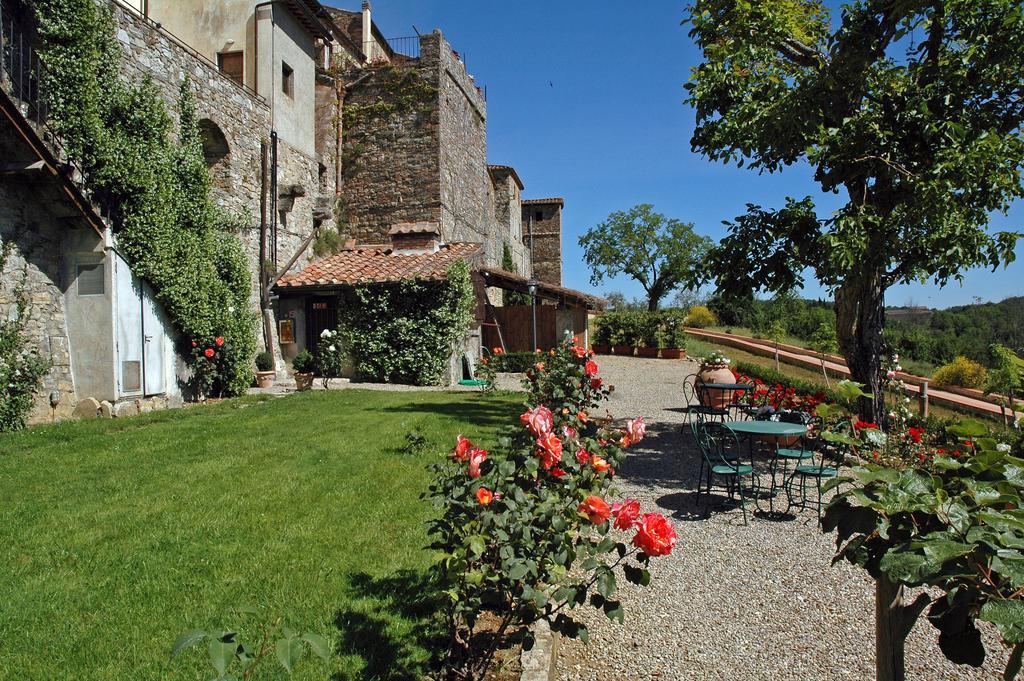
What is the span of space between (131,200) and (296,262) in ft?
18.3

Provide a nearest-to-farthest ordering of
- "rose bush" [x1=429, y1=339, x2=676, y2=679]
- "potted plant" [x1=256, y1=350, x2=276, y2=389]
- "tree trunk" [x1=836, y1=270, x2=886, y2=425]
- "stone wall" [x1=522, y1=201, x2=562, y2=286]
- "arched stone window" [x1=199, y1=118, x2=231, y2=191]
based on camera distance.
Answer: "rose bush" [x1=429, y1=339, x2=676, y2=679] → "tree trunk" [x1=836, y1=270, x2=886, y2=425] → "arched stone window" [x1=199, y1=118, x2=231, y2=191] → "potted plant" [x1=256, y1=350, x2=276, y2=389] → "stone wall" [x1=522, y1=201, x2=562, y2=286]

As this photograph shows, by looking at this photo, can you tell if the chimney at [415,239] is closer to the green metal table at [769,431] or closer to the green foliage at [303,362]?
the green foliage at [303,362]

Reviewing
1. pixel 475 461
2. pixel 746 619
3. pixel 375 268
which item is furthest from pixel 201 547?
pixel 375 268

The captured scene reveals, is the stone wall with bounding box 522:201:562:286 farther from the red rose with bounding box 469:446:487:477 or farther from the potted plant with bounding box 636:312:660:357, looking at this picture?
the red rose with bounding box 469:446:487:477

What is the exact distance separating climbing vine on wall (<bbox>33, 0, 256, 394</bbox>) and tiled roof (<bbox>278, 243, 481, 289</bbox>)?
2222 millimetres

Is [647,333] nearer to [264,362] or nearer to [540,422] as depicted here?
[264,362]

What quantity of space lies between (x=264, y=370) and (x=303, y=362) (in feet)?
3.54

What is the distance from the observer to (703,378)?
9.84 m

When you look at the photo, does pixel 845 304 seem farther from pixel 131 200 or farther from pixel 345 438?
pixel 131 200

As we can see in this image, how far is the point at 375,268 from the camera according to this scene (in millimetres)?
14523

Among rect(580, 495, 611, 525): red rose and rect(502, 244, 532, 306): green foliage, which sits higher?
rect(502, 244, 532, 306): green foliage

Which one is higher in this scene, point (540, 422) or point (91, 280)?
point (91, 280)

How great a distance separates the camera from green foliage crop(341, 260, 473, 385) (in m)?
13.7

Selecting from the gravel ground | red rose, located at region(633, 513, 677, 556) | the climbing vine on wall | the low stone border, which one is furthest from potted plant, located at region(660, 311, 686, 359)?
red rose, located at region(633, 513, 677, 556)
